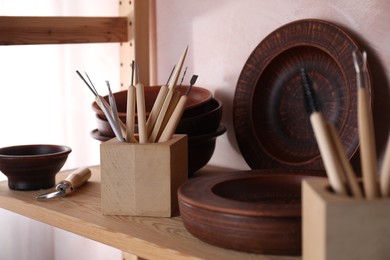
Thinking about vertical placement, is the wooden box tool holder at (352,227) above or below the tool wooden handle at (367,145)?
below

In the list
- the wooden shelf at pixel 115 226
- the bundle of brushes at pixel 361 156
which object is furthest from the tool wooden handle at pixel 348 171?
the wooden shelf at pixel 115 226

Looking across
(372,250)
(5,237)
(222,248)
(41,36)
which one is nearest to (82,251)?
(5,237)

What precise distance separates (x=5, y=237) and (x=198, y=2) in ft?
2.60

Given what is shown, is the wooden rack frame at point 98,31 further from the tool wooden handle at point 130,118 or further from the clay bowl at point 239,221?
the clay bowl at point 239,221

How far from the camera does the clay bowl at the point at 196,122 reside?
3.68 feet

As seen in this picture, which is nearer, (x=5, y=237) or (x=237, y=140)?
(x=237, y=140)

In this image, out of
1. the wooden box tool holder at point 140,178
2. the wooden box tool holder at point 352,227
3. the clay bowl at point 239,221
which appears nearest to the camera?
the wooden box tool holder at point 352,227

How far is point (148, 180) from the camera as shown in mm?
958

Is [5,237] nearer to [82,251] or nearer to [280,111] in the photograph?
[82,251]

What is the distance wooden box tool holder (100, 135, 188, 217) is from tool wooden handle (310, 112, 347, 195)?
327 mm

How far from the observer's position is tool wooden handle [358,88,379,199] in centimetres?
65

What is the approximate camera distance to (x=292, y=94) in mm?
1154

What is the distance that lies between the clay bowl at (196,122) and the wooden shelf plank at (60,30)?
24cm

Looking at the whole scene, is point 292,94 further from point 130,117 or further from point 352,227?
point 352,227
